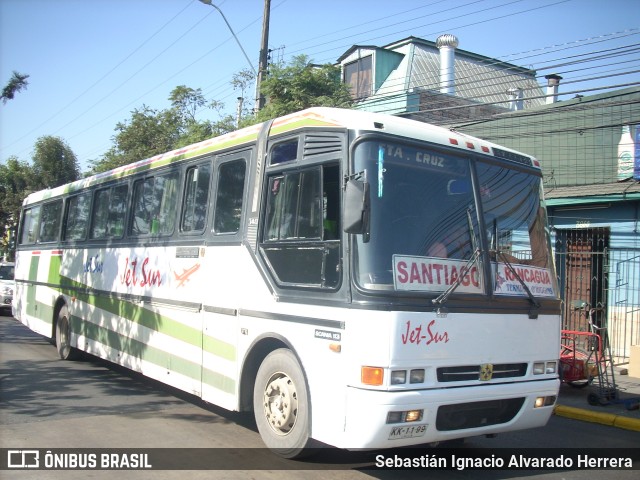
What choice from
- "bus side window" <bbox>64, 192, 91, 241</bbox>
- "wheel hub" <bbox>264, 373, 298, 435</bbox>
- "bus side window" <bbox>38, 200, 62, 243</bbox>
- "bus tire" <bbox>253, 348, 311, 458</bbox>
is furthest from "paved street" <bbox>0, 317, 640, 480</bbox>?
"bus side window" <bbox>38, 200, 62, 243</bbox>

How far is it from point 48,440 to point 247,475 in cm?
242

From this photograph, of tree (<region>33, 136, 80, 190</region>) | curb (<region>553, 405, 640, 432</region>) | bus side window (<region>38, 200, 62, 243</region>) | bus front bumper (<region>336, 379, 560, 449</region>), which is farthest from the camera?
tree (<region>33, 136, 80, 190</region>)

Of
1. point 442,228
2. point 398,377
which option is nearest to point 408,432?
point 398,377

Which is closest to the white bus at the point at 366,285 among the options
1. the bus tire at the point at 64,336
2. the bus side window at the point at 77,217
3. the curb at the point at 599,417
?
the curb at the point at 599,417

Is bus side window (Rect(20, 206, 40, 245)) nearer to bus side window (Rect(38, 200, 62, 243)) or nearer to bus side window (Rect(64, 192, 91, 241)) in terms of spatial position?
bus side window (Rect(38, 200, 62, 243))

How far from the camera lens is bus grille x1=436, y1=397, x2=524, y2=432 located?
4957 millimetres

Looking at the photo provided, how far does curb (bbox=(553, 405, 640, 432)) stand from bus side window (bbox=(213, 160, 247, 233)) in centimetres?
578

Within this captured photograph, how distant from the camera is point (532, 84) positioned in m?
27.0

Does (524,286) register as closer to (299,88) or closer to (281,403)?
(281,403)

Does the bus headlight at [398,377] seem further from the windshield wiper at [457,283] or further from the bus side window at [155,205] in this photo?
the bus side window at [155,205]

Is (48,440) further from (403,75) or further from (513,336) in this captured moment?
(403,75)

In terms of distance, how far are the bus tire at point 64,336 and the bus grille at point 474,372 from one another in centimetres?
858

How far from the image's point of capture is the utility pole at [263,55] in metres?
16.5

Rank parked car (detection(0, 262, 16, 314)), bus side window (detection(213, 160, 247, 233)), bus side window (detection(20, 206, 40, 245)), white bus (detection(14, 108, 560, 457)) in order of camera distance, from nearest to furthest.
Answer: white bus (detection(14, 108, 560, 457)), bus side window (detection(213, 160, 247, 233)), bus side window (detection(20, 206, 40, 245)), parked car (detection(0, 262, 16, 314))
